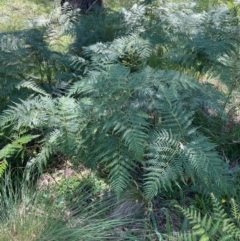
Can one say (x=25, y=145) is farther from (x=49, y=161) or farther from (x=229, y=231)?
(x=229, y=231)

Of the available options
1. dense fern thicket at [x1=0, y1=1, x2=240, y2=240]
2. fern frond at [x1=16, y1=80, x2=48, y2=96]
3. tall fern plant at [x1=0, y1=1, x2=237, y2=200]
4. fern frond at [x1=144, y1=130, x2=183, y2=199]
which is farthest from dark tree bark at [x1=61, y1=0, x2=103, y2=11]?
fern frond at [x1=144, y1=130, x2=183, y2=199]

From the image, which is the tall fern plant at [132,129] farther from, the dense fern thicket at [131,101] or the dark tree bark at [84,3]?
the dark tree bark at [84,3]

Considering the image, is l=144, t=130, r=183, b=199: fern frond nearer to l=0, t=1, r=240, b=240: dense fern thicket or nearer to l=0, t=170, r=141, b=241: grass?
l=0, t=1, r=240, b=240: dense fern thicket

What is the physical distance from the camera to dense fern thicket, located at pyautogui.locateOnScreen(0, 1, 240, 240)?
243 centimetres

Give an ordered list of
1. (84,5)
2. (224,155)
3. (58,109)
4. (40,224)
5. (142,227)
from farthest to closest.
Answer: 1. (84,5)
2. (224,155)
3. (58,109)
4. (142,227)
5. (40,224)

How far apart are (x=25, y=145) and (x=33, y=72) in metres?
0.76

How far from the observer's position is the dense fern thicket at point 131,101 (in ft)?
7.98

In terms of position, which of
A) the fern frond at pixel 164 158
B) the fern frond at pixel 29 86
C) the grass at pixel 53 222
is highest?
the fern frond at pixel 164 158

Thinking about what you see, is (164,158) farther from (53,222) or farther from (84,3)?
(84,3)

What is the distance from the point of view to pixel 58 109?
2727 millimetres

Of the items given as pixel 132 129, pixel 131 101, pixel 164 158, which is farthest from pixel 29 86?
pixel 164 158

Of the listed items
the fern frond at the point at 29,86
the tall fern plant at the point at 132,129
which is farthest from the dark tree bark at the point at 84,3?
the tall fern plant at the point at 132,129

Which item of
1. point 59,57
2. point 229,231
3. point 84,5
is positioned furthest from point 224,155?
point 84,5

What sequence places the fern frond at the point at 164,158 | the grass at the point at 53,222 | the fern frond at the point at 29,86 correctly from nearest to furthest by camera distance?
the grass at the point at 53,222 < the fern frond at the point at 164,158 < the fern frond at the point at 29,86
